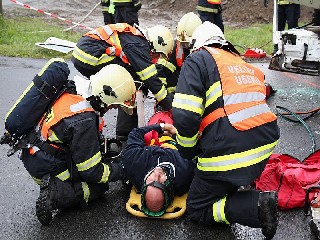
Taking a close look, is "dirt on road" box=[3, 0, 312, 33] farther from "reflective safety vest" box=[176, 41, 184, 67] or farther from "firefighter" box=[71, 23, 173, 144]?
"firefighter" box=[71, 23, 173, 144]

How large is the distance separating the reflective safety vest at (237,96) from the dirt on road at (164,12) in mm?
9938

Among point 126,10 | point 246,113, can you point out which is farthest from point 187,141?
point 126,10

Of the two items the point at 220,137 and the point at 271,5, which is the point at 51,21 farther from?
the point at 220,137

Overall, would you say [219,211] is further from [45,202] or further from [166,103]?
[166,103]

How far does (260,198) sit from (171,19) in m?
13.4

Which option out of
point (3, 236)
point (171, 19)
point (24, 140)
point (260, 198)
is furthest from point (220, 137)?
point (171, 19)

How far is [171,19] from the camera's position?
15984 millimetres

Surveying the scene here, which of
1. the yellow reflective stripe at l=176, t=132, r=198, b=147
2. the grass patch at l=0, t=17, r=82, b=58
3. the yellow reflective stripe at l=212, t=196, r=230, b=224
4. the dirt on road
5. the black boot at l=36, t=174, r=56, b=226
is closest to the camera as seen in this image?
the yellow reflective stripe at l=176, t=132, r=198, b=147

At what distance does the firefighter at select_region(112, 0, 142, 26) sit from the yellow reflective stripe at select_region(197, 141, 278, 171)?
5.91 m

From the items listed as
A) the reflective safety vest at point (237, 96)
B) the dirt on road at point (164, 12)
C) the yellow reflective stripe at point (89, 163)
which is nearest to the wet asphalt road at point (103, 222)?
the yellow reflective stripe at point (89, 163)

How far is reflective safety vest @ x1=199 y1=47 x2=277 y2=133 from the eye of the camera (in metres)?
3.08

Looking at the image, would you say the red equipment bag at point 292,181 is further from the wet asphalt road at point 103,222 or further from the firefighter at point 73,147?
the firefighter at point 73,147

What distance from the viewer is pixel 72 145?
342 cm

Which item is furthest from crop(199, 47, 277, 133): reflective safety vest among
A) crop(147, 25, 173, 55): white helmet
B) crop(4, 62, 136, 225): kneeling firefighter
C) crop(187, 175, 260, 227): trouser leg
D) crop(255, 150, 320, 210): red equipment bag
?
crop(147, 25, 173, 55): white helmet
